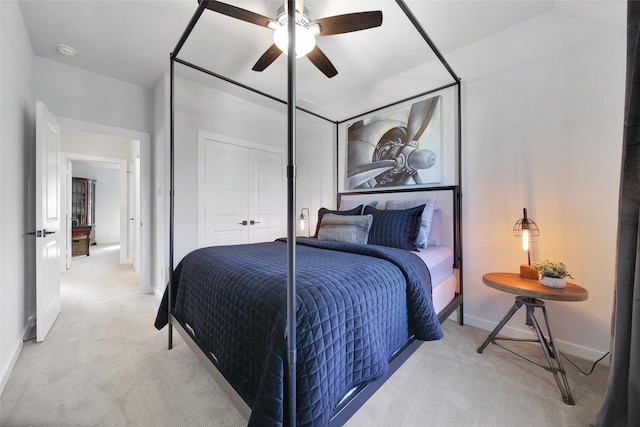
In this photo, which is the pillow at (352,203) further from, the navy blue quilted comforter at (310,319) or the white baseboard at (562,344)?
the white baseboard at (562,344)

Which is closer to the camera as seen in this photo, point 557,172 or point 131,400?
point 131,400

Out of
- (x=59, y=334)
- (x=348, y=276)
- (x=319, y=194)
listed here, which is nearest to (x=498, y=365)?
(x=348, y=276)

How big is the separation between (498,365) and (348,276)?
144 centimetres

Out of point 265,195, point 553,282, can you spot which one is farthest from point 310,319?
point 265,195

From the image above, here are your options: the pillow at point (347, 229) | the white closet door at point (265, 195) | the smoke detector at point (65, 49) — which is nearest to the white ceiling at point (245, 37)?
the smoke detector at point (65, 49)

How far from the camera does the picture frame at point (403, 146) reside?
2.51 metres

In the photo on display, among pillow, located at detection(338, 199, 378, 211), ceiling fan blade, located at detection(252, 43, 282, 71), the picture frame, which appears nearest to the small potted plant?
the picture frame

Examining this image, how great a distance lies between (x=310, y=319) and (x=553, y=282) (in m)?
1.65

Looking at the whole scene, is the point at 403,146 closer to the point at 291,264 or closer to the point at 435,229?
the point at 435,229

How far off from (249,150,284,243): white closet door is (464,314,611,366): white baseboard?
2834 mm

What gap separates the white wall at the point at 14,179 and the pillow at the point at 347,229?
2.37 meters

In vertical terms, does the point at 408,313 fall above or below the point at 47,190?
below

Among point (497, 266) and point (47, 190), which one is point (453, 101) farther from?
point (47, 190)

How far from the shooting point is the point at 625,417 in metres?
1.07
